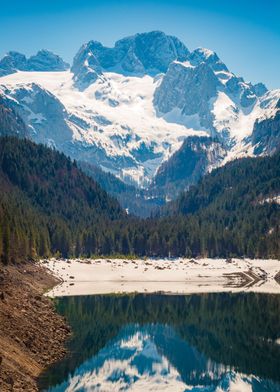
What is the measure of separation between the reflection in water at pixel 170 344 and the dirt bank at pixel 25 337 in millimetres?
2199

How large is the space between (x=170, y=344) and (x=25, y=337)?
31.1 m

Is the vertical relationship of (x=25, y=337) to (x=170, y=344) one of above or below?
above

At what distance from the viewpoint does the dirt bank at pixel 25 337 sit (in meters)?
70.7

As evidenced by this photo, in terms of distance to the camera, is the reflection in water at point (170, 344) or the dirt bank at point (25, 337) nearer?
the dirt bank at point (25, 337)

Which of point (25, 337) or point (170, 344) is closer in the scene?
point (25, 337)

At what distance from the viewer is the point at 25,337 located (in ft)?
274

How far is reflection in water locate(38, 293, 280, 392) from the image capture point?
8225 cm

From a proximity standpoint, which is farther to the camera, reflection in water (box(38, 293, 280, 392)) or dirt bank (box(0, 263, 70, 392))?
reflection in water (box(38, 293, 280, 392))

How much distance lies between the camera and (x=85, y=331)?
111 metres

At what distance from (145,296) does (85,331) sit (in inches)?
1909

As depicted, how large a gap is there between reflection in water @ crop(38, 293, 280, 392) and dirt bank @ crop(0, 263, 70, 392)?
86.6 inches

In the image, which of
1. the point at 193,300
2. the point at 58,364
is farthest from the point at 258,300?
the point at 58,364

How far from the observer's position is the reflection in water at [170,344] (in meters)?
82.2

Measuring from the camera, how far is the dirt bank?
232 feet
